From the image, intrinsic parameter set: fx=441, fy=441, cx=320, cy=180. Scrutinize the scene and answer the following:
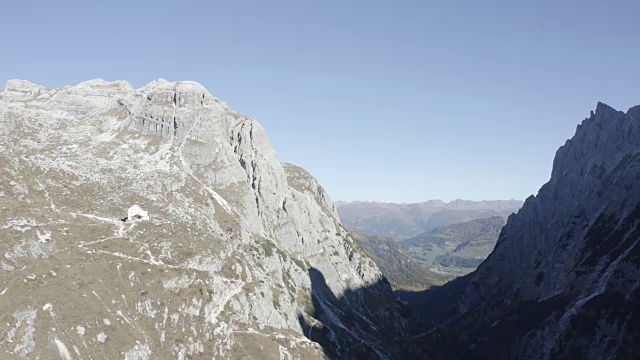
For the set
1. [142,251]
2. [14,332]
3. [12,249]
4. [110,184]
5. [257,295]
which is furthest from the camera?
[110,184]

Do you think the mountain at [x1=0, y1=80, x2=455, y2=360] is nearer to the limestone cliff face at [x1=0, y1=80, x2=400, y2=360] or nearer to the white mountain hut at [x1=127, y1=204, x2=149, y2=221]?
the limestone cliff face at [x1=0, y1=80, x2=400, y2=360]

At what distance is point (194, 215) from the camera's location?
624ft

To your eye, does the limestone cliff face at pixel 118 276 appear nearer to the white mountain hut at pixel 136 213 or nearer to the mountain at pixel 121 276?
the mountain at pixel 121 276

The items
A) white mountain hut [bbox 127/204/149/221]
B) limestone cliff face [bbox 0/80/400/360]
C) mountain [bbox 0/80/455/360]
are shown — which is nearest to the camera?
limestone cliff face [bbox 0/80/400/360]

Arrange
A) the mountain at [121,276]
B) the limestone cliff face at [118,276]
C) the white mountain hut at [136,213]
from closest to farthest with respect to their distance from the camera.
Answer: the limestone cliff face at [118,276], the mountain at [121,276], the white mountain hut at [136,213]

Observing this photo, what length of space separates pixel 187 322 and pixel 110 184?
8220cm

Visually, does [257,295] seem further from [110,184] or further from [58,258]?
[110,184]

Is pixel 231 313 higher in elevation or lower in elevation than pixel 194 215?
lower

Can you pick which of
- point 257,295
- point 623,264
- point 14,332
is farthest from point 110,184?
point 623,264

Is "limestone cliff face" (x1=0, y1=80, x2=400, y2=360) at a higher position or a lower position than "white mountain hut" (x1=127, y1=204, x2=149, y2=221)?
lower

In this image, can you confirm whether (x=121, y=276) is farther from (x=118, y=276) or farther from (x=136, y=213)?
(x=136, y=213)

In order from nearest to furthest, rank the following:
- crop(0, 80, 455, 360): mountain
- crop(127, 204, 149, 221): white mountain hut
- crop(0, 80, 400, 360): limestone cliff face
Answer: crop(0, 80, 400, 360): limestone cliff face < crop(0, 80, 455, 360): mountain < crop(127, 204, 149, 221): white mountain hut

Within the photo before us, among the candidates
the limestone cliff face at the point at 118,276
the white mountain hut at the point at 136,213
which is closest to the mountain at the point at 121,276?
the limestone cliff face at the point at 118,276

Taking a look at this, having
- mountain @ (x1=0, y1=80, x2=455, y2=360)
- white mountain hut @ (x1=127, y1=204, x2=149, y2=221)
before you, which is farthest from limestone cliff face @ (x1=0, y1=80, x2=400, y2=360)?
white mountain hut @ (x1=127, y1=204, x2=149, y2=221)
